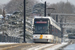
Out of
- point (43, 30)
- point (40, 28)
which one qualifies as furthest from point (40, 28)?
point (43, 30)

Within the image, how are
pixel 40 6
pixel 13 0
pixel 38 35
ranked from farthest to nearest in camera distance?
pixel 13 0 < pixel 40 6 < pixel 38 35

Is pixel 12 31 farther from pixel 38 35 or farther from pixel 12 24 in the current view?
pixel 38 35

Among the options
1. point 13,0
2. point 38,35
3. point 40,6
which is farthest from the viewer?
point 13,0

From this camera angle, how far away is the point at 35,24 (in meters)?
41.6

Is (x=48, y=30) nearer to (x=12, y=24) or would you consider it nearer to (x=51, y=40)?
(x=51, y=40)

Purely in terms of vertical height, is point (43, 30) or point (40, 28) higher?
point (40, 28)

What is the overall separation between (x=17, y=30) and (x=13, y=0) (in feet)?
279

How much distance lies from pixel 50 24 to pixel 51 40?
6.52ft

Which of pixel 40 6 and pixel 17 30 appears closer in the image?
pixel 17 30

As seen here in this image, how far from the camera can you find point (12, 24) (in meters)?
66.0

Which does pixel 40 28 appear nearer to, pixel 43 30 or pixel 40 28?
pixel 40 28

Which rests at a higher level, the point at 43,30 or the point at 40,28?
the point at 40,28

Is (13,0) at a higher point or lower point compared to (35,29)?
higher

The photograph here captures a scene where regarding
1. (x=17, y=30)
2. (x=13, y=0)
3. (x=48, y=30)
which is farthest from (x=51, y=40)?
(x=13, y=0)
